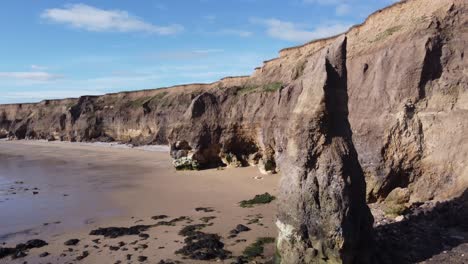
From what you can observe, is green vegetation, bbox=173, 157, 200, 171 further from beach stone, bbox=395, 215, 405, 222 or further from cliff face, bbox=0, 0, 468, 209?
beach stone, bbox=395, 215, 405, 222

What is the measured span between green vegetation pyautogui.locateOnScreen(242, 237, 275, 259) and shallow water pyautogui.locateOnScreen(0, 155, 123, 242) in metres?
6.20

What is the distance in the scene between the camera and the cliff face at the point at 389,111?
1177cm

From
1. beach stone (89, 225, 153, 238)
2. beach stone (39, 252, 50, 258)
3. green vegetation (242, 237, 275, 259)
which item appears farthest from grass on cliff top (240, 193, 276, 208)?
beach stone (39, 252, 50, 258)

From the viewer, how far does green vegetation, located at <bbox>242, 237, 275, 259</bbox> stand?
10.2 m

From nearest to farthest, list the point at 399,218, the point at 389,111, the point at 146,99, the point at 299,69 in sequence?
the point at 399,218, the point at 389,111, the point at 299,69, the point at 146,99

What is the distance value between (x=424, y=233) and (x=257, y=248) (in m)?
3.74

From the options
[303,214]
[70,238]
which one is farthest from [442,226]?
[70,238]

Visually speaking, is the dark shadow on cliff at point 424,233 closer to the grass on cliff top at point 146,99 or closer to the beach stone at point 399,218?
the beach stone at point 399,218

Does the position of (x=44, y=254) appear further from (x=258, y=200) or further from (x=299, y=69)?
(x=299, y=69)

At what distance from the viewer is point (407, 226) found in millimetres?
10133

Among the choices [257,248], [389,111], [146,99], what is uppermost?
[146,99]

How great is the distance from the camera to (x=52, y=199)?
1870 cm

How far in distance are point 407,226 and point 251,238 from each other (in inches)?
150

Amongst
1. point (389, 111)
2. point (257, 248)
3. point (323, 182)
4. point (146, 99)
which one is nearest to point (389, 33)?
point (389, 111)
